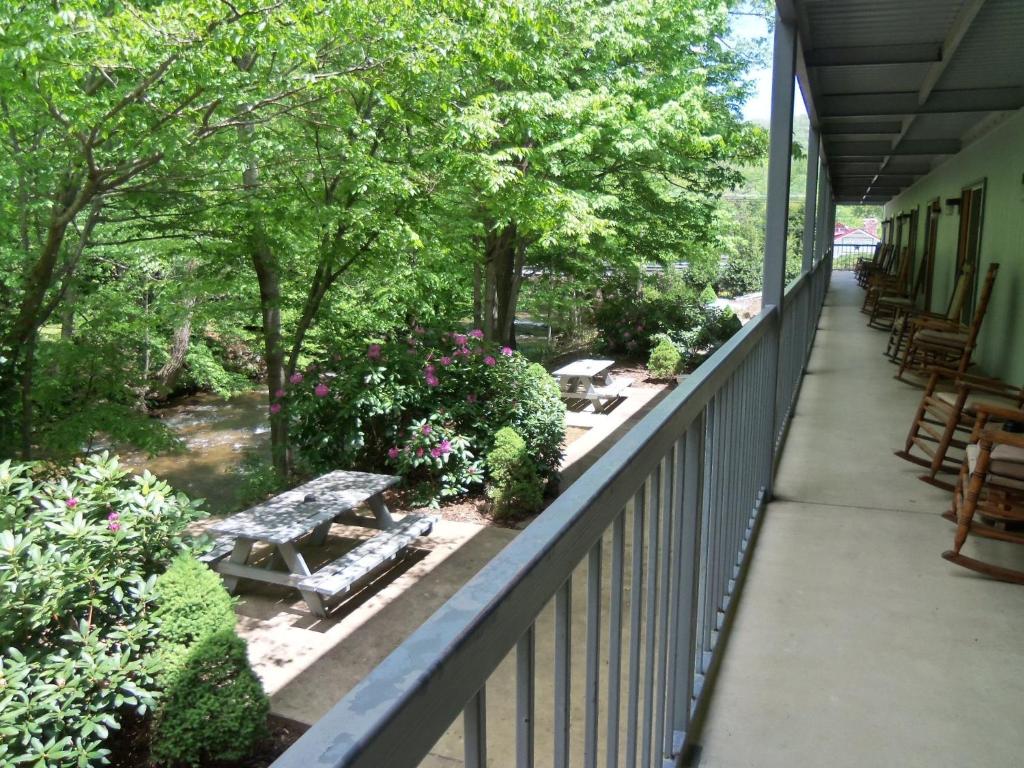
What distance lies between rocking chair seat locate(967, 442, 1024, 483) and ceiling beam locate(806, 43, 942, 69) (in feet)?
8.06

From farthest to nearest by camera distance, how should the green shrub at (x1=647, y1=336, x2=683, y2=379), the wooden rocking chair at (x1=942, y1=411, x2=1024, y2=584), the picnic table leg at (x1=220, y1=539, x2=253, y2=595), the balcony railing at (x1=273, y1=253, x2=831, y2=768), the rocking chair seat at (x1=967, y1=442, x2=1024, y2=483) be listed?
the green shrub at (x1=647, y1=336, x2=683, y2=379) → the picnic table leg at (x1=220, y1=539, x2=253, y2=595) → the rocking chair seat at (x1=967, y1=442, x2=1024, y2=483) → the wooden rocking chair at (x1=942, y1=411, x2=1024, y2=584) → the balcony railing at (x1=273, y1=253, x2=831, y2=768)

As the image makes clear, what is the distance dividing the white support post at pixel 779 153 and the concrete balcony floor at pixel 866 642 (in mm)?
1018

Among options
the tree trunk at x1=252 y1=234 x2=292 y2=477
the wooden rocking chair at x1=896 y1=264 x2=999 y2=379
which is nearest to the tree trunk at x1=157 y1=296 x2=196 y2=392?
the tree trunk at x1=252 y1=234 x2=292 y2=477

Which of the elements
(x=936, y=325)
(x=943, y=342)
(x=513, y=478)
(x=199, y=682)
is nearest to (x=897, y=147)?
(x=936, y=325)

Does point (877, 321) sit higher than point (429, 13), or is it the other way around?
point (429, 13)

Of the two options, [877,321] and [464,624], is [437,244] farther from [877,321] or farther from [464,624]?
[464,624]

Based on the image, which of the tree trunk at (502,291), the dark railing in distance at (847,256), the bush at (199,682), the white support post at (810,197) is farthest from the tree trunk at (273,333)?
the dark railing in distance at (847,256)

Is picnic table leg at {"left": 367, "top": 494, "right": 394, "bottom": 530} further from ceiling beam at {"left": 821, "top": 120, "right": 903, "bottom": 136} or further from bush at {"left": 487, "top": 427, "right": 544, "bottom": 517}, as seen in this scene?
ceiling beam at {"left": 821, "top": 120, "right": 903, "bottom": 136}

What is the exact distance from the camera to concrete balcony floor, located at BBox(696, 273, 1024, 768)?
1.90 meters

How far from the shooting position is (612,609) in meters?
1.23

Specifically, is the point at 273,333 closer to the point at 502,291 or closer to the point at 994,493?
the point at 502,291

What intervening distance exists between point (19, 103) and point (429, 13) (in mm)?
3059

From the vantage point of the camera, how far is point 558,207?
875cm

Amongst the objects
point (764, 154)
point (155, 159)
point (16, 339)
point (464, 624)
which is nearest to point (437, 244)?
point (155, 159)
